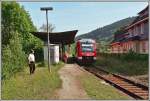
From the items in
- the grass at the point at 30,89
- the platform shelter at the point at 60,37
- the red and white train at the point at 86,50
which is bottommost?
the grass at the point at 30,89

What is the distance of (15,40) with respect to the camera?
25.2m

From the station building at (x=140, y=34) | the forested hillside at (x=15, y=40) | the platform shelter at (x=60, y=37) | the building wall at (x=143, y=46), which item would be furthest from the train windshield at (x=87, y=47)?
the building wall at (x=143, y=46)

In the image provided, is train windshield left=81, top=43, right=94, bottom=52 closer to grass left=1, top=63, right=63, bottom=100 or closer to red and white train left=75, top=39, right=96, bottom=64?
red and white train left=75, top=39, right=96, bottom=64

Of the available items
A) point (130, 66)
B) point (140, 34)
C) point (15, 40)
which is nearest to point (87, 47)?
point (130, 66)

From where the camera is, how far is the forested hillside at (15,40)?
2144 cm

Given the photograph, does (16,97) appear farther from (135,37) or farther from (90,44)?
(135,37)

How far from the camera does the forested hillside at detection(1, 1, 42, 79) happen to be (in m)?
21.4

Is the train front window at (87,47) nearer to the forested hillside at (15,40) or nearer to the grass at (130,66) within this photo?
the grass at (130,66)

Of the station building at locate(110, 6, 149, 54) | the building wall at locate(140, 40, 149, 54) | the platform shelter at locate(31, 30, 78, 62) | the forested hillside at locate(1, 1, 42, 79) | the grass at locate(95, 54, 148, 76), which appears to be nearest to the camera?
the forested hillside at locate(1, 1, 42, 79)

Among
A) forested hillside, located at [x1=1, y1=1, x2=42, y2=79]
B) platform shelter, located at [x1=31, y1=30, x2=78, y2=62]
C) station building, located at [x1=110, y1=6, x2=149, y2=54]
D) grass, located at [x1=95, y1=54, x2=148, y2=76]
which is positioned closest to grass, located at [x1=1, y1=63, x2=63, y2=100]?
forested hillside, located at [x1=1, y1=1, x2=42, y2=79]

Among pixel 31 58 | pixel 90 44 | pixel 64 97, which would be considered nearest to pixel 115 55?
pixel 90 44

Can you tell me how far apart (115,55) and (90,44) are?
14.2ft

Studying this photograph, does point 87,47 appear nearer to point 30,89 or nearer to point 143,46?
point 143,46

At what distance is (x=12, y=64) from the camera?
22.2m
